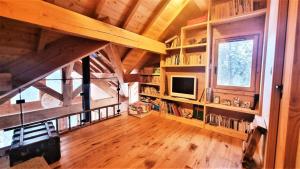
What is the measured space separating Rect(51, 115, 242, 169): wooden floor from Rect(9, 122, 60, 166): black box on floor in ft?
0.59

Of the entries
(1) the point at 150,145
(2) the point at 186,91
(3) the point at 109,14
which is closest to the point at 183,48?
(2) the point at 186,91

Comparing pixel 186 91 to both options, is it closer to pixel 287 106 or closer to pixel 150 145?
pixel 150 145

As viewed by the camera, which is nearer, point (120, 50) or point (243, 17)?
point (243, 17)

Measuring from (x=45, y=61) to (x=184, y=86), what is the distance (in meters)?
3.00

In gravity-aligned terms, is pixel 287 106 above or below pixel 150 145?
above

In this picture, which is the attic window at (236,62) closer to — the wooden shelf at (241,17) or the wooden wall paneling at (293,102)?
the wooden shelf at (241,17)

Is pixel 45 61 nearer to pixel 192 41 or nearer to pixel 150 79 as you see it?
pixel 150 79

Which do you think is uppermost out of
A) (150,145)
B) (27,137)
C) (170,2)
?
(170,2)

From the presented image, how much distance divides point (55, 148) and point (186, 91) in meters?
2.82

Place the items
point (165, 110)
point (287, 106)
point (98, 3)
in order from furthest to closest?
point (165, 110)
point (98, 3)
point (287, 106)

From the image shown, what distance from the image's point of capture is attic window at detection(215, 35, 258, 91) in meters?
2.77

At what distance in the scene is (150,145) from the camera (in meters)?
2.47

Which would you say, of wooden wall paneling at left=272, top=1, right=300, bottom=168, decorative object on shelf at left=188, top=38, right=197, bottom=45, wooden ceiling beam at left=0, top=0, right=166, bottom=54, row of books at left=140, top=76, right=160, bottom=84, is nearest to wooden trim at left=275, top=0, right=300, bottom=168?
wooden wall paneling at left=272, top=1, right=300, bottom=168

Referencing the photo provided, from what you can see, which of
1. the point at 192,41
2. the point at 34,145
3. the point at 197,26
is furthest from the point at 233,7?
the point at 34,145
